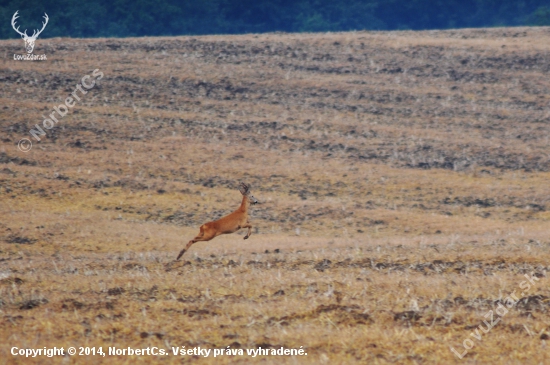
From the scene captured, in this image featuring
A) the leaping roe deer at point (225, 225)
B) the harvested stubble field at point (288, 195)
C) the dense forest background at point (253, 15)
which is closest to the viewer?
the harvested stubble field at point (288, 195)

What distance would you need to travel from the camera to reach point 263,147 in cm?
2973

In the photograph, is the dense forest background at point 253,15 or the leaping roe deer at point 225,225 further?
the dense forest background at point 253,15

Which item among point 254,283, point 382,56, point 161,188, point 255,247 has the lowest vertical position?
point 254,283

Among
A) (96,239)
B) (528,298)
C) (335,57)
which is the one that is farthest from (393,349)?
(335,57)

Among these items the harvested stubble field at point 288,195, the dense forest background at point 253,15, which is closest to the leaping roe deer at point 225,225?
the harvested stubble field at point 288,195

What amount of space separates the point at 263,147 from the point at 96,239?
11.2 m

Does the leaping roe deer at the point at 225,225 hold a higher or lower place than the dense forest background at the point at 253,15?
lower

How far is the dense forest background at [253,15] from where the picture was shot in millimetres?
65250

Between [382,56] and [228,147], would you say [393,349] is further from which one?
[382,56]

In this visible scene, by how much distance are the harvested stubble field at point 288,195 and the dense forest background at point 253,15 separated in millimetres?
23448

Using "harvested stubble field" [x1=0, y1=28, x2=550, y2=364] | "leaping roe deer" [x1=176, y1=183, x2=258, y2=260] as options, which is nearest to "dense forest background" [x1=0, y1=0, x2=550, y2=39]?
"harvested stubble field" [x1=0, y1=28, x2=550, y2=364]

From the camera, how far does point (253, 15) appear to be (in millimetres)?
71562

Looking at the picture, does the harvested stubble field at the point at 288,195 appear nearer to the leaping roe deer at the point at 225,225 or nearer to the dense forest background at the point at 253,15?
the leaping roe deer at the point at 225,225

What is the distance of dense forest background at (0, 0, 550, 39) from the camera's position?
214ft
